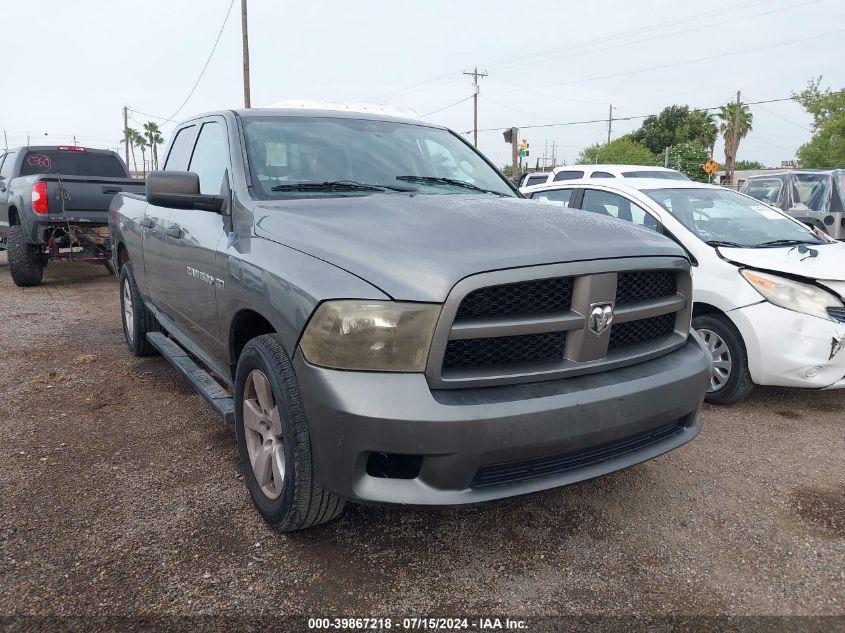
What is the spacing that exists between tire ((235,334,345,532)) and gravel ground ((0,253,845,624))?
190mm

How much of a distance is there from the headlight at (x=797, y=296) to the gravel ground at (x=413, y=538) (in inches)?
29.5

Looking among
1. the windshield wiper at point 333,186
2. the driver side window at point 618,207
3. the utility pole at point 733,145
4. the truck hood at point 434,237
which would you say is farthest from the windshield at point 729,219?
the utility pole at point 733,145

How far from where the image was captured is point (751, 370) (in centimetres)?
412

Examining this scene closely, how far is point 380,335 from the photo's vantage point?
208 centimetres

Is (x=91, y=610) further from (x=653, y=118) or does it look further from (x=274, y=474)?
(x=653, y=118)

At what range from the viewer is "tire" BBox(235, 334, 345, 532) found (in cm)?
229

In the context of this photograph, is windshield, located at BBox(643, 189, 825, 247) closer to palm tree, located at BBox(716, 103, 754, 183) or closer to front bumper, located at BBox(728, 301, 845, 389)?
front bumper, located at BBox(728, 301, 845, 389)

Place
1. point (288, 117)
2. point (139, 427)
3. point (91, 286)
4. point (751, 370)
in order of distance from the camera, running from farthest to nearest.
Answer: point (91, 286), point (751, 370), point (139, 427), point (288, 117)

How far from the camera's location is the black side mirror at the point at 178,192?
2961mm

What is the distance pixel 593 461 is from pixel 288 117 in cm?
240

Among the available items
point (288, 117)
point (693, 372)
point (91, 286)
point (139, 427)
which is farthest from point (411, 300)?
point (91, 286)

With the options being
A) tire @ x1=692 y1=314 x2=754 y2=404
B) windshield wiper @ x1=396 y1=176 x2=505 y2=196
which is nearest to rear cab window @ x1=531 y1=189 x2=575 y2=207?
tire @ x1=692 y1=314 x2=754 y2=404

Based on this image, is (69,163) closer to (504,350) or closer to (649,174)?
(504,350)

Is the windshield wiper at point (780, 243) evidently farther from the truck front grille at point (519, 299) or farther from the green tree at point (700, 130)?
the green tree at point (700, 130)
